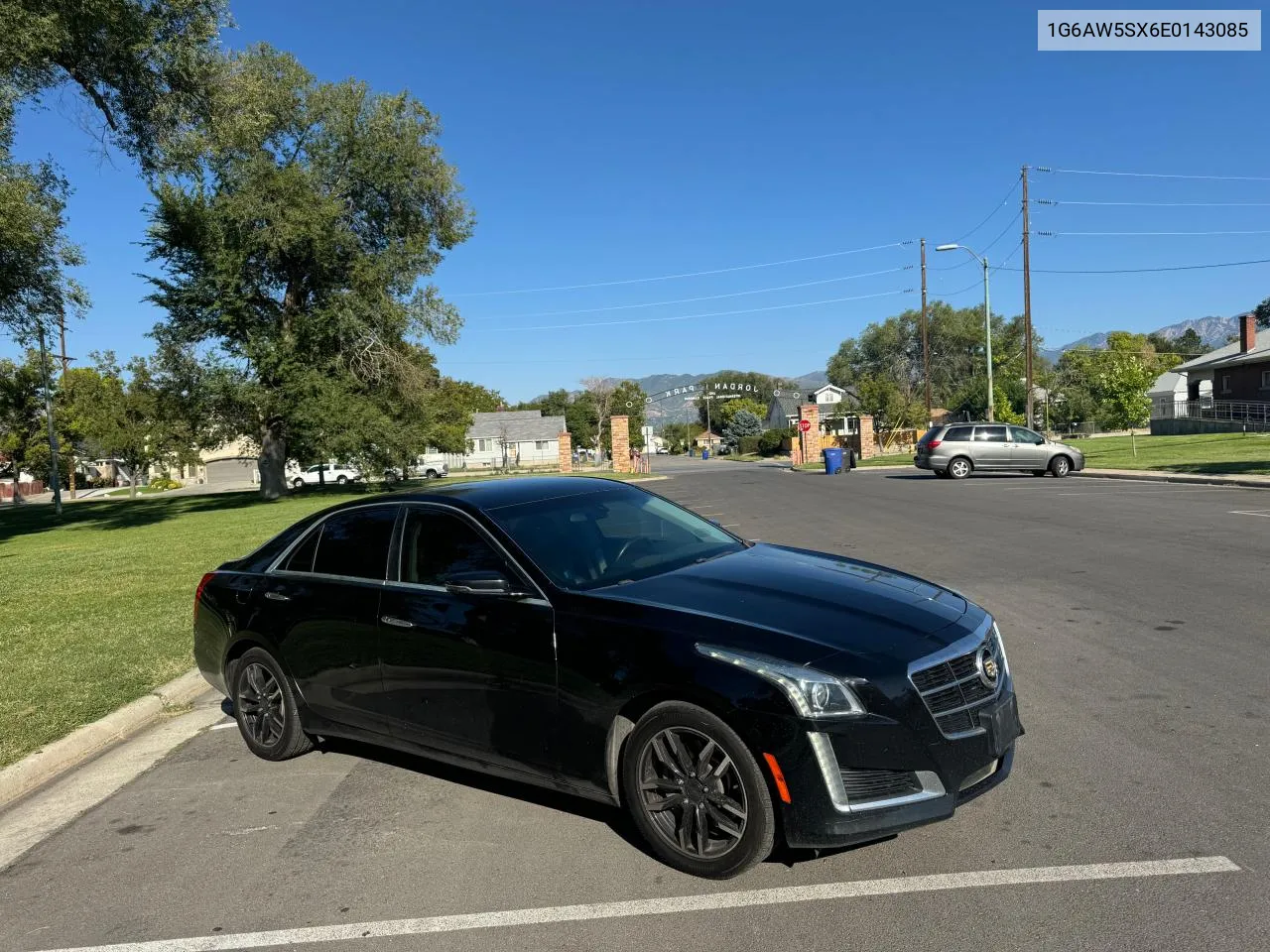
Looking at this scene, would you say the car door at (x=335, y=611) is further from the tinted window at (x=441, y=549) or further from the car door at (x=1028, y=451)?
the car door at (x=1028, y=451)

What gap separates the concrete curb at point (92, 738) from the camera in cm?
514

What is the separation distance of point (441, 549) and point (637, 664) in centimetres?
149

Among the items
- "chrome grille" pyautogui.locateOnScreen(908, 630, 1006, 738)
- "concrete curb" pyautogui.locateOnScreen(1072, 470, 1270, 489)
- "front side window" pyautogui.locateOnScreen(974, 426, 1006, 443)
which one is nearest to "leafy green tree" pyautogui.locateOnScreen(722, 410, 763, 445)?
"front side window" pyautogui.locateOnScreen(974, 426, 1006, 443)

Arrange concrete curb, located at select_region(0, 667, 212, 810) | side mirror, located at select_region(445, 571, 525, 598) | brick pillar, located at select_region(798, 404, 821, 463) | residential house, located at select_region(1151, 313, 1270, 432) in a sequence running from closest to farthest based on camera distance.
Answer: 1. side mirror, located at select_region(445, 571, 525, 598)
2. concrete curb, located at select_region(0, 667, 212, 810)
3. residential house, located at select_region(1151, 313, 1270, 432)
4. brick pillar, located at select_region(798, 404, 821, 463)

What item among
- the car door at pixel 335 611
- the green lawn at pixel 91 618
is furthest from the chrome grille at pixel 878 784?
the green lawn at pixel 91 618

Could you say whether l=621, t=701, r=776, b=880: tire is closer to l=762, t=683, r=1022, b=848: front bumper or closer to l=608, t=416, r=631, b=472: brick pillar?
l=762, t=683, r=1022, b=848: front bumper

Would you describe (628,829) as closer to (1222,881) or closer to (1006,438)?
(1222,881)

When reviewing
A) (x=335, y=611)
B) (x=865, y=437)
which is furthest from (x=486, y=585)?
(x=865, y=437)

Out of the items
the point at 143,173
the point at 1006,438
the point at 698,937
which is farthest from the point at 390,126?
the point at 698,937

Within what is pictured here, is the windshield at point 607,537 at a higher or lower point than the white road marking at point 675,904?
higher

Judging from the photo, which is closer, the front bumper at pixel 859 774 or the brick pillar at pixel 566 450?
the front bumper at pixel 859 774

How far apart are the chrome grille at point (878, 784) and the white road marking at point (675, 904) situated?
1.23 ft

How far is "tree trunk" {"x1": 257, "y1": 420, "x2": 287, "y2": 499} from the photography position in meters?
37.3

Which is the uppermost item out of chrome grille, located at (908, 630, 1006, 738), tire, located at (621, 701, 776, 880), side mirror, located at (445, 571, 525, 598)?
side mirror, located at (445, 571, 525, 598)
